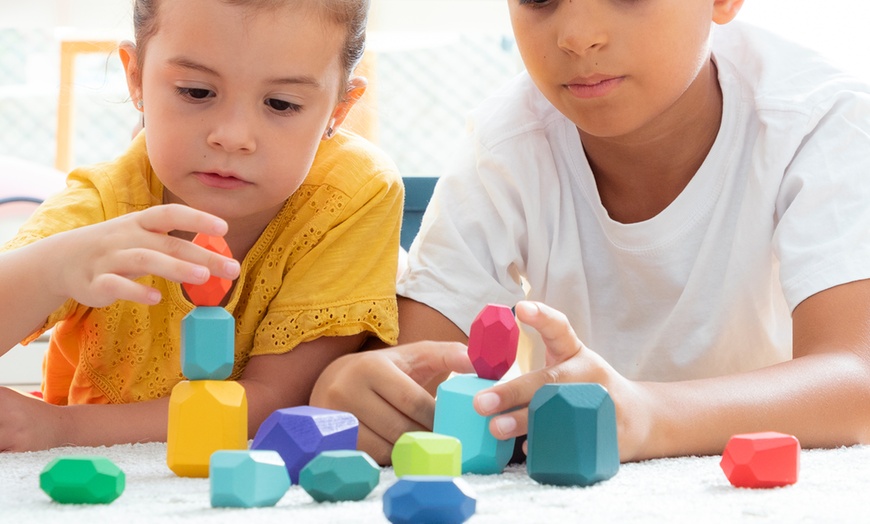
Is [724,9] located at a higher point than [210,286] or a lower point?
higher

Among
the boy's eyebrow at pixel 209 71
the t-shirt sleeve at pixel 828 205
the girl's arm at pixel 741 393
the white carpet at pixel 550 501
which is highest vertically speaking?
the boy's eyebrow at pixel 209 71

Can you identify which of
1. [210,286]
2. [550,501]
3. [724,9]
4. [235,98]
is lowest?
[550,501]

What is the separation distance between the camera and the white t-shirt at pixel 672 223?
0.97 m

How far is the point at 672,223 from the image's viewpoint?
1.04 meters

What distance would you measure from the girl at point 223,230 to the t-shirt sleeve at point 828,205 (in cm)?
39

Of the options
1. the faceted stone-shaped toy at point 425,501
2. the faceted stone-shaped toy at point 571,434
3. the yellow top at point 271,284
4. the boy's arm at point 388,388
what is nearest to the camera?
the faceted stone-shaped toy at point 425,501

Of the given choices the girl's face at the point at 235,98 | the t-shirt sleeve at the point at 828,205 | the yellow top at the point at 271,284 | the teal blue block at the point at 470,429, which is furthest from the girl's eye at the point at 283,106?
the t-shirt sleeve at the point at 828,205

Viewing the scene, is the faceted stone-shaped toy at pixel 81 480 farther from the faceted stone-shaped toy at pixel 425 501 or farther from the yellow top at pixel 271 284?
the yellow top at pixel 271 284

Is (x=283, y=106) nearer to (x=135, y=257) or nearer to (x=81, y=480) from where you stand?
(x=135, y=257)

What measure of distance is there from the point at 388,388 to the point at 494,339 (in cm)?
12

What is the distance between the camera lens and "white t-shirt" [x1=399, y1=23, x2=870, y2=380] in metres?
0.97

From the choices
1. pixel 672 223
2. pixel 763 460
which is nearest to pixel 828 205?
pixel 672 223

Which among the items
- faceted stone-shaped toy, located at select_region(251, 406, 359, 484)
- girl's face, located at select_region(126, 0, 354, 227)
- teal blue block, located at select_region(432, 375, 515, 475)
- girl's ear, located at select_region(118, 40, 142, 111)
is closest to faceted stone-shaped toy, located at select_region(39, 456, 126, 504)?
faceted stone-shaped toy, located at select_region(251, 406, 359, 484)

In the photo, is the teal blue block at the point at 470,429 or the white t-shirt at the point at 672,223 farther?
the white t-shirt at the point at 672,223
